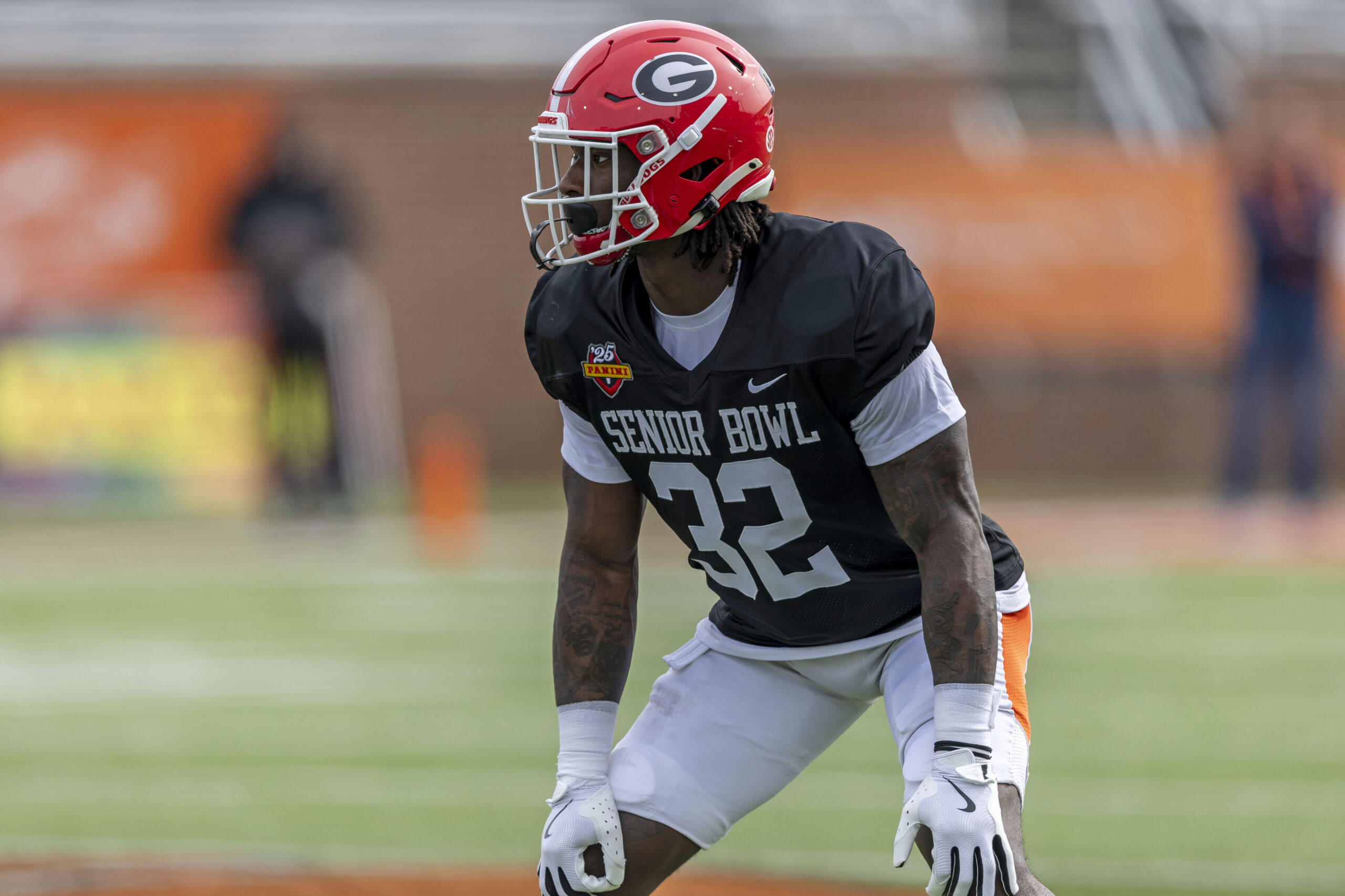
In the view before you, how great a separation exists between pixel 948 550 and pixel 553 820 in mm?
874

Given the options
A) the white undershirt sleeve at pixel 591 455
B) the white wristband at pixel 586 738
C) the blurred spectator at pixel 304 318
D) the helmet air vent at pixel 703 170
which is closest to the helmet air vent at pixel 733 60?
the helmet air vent at pixel 703 170

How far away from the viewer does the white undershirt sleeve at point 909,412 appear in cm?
296

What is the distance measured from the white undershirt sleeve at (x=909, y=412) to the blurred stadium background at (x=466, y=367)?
3.36 metres

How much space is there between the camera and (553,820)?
3.22 meters

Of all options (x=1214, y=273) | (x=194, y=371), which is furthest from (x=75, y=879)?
(x=1214, y=273)

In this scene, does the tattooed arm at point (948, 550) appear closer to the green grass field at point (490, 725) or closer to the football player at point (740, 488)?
the football player at point (740, 488)

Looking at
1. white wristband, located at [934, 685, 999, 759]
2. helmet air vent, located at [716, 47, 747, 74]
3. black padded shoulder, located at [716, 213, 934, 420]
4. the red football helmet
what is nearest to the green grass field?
white wristband, located at [934, 685, 999, 759]

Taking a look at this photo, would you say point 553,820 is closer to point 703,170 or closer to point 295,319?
point 703,170

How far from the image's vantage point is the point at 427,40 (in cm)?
1717

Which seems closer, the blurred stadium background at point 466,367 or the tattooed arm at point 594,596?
the tattooed arm at point 594,596

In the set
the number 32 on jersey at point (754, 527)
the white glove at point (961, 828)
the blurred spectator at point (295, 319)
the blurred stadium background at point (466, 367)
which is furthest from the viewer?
the blurred spectator at point (295, 319)

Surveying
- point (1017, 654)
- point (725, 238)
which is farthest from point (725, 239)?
point (1017, 654)

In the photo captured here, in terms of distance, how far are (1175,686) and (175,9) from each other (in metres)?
13.3

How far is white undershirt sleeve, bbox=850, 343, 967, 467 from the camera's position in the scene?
2957 mm
